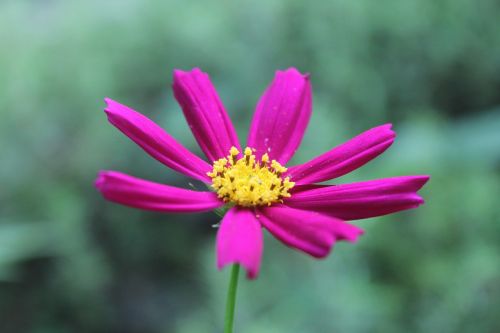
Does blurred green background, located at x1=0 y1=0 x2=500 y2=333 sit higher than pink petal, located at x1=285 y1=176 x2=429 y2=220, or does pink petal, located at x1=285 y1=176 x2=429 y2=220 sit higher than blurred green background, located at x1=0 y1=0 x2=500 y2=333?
blurred green background, located at x1=0 y1=0 x2=500 y2=333

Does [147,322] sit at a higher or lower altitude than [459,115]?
lower

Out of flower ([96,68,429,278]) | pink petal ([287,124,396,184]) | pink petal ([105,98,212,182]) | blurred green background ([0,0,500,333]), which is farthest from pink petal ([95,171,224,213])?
blurred green background ([0,0,500,333])

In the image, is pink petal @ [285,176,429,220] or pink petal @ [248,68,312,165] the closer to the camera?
pink petal @ [285,176,429,220]

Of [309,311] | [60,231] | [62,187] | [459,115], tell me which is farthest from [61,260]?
[459,115]

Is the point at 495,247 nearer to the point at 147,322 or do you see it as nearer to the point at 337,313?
the point at 337,313

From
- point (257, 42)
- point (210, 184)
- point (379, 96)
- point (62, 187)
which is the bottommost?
point (210, 184)

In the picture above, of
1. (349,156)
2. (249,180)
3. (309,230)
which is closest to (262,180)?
(249,180)

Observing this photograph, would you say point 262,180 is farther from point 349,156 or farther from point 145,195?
point 145,195

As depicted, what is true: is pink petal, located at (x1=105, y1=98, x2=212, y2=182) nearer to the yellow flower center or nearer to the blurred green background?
the yellow flower center
